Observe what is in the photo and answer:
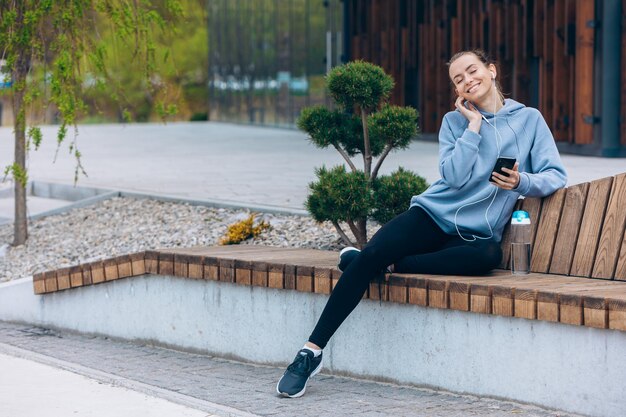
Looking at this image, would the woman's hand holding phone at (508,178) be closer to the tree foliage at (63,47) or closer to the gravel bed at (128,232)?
the gravel bed at (128,232)

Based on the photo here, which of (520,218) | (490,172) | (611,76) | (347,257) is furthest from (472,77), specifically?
(611,76)

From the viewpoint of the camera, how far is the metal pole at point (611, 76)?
51.0ft

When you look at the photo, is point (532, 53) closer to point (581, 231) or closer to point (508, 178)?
point (581, 231)

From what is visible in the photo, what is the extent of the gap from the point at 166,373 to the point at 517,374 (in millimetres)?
2260

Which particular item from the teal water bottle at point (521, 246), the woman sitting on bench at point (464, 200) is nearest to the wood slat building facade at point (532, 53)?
the woman sitting on bench at point (464, 200)

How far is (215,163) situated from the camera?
55.5 feet

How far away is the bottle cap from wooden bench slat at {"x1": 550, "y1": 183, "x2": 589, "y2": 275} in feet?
0.57

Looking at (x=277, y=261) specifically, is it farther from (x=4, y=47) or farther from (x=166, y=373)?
(x=4, y=47)

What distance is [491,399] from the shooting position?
5.59 metres

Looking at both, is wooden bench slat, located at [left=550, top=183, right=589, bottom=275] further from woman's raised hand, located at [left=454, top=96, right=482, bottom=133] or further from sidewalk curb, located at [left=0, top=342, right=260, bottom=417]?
sidewalk curb, located at [left=0, top=342, right=260, bottom=417]

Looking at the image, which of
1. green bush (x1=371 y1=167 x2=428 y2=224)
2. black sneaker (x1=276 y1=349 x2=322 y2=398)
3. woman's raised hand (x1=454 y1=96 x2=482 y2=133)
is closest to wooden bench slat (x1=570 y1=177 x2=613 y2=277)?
woman's raised hand (x1=454 y1=96 x2=482 y2=133)

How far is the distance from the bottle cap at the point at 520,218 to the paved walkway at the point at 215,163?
2505 millimetres

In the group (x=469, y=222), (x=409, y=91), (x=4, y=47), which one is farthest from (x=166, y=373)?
(x=409, y=91)

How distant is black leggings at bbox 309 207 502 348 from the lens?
574cm
